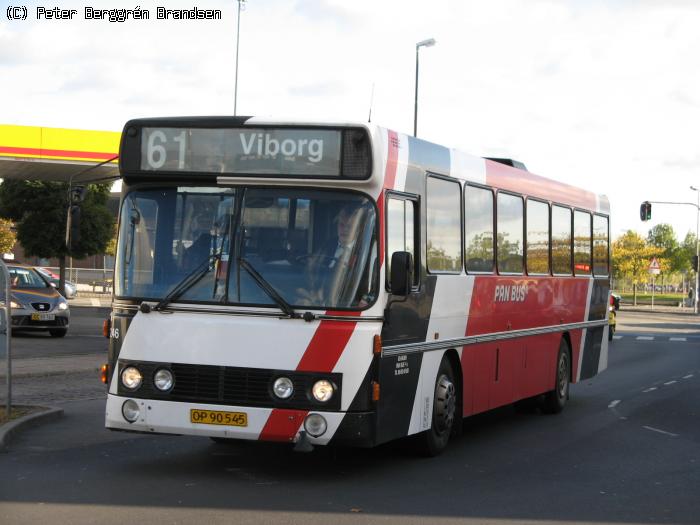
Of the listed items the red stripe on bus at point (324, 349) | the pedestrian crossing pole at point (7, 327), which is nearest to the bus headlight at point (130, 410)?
the red stripe on bus at point (324, 349)

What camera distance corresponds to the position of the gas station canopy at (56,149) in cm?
4681

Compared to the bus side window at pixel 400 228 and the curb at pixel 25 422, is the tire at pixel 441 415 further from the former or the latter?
the curb at pixel 25 422

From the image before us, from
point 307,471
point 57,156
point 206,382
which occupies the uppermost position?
point 57,156

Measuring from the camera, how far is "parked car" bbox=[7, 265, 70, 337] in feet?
91.2

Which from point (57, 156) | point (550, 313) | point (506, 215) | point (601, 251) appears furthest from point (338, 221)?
point (57, 156)

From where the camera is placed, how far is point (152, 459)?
423 inches

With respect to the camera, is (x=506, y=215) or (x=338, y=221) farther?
(x=506, y=215)

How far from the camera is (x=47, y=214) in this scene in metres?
49.1

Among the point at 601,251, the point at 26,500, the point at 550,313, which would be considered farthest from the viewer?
the point at 601,251

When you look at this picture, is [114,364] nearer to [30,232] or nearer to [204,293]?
[204,293]

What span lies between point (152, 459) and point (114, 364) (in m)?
1.14

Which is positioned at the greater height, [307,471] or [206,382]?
[206,382]

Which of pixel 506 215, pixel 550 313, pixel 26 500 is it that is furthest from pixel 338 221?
pixel 550 313

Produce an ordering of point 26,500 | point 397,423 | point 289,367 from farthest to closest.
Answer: point 397,423 → point 289,367 → point 26,500
